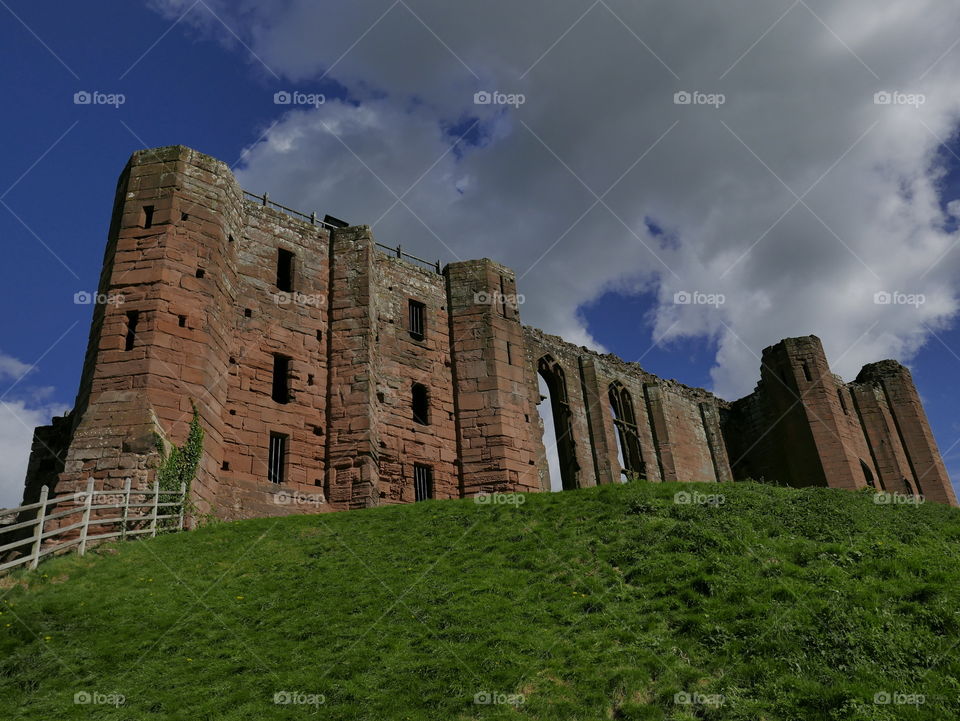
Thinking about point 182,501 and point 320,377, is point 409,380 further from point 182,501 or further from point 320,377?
point 182,501

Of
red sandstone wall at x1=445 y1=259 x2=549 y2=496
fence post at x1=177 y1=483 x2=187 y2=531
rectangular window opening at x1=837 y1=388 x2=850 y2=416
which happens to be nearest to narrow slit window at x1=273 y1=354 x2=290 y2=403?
fence post at x1=177 y1=483 x2=187 y2=531

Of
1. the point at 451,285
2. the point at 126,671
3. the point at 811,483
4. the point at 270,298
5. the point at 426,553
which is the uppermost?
the point at 451,285

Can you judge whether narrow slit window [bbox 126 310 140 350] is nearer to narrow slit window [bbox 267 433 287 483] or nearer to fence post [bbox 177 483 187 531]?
fence post [bbox 177 483 187 531]

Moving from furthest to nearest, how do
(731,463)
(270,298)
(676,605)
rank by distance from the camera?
(731,463) → (270,298) → (676,605)

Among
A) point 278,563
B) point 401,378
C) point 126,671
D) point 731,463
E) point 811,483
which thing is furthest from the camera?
point 731,463

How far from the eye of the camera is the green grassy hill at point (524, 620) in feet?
29.3

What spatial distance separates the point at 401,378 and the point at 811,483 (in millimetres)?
18070

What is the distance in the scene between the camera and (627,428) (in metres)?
34.9

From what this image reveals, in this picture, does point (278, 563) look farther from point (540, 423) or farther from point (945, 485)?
point (945, 485)

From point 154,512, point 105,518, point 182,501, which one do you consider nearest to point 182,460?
point 182,501

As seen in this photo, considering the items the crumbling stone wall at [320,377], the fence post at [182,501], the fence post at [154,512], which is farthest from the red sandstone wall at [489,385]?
the fence post at [154,512]

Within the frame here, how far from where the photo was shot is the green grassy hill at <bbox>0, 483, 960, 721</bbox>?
8938 mm

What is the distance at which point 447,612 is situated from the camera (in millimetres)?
11438

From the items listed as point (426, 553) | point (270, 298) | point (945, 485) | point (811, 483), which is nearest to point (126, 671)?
point (426, 553)
